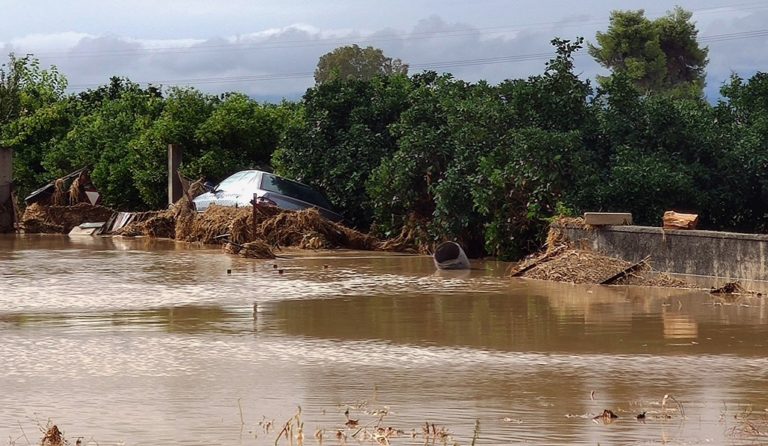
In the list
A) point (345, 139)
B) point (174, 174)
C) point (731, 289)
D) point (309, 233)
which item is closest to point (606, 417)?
point (731, 289)

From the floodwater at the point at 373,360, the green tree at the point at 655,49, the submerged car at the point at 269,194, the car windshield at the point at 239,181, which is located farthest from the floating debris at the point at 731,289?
the green tree at the point at 655,49

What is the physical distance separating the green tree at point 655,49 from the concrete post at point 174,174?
4638 centimetres

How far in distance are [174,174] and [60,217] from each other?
3.30 meters

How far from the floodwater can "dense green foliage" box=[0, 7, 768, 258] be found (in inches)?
130

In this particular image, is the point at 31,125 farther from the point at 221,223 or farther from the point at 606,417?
the point at 606,417

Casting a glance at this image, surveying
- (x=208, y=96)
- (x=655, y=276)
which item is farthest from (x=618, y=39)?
(x=655, y=276)

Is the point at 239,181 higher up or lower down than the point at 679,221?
higher up

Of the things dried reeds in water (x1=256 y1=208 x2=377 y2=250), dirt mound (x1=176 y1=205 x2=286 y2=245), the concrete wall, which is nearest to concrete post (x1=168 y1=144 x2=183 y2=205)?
dirt mound (x1=176 y1=205 x2=286 y2=245)

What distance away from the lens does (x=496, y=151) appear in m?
24.2

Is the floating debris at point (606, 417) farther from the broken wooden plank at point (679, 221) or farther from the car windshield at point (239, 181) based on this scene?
the car windshield at point (239, 181)

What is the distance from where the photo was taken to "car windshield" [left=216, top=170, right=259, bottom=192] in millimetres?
28922

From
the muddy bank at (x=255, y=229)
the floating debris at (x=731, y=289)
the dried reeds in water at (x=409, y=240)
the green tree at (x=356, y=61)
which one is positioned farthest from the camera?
the green tree at (x=356, y=61)

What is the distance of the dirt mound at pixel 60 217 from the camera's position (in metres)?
34.0

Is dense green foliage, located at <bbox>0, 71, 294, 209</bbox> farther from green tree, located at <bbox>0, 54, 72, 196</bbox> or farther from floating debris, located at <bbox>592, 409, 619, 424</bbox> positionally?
floating debris, located at <bbox>592, 409, 619, 424</bbox>
